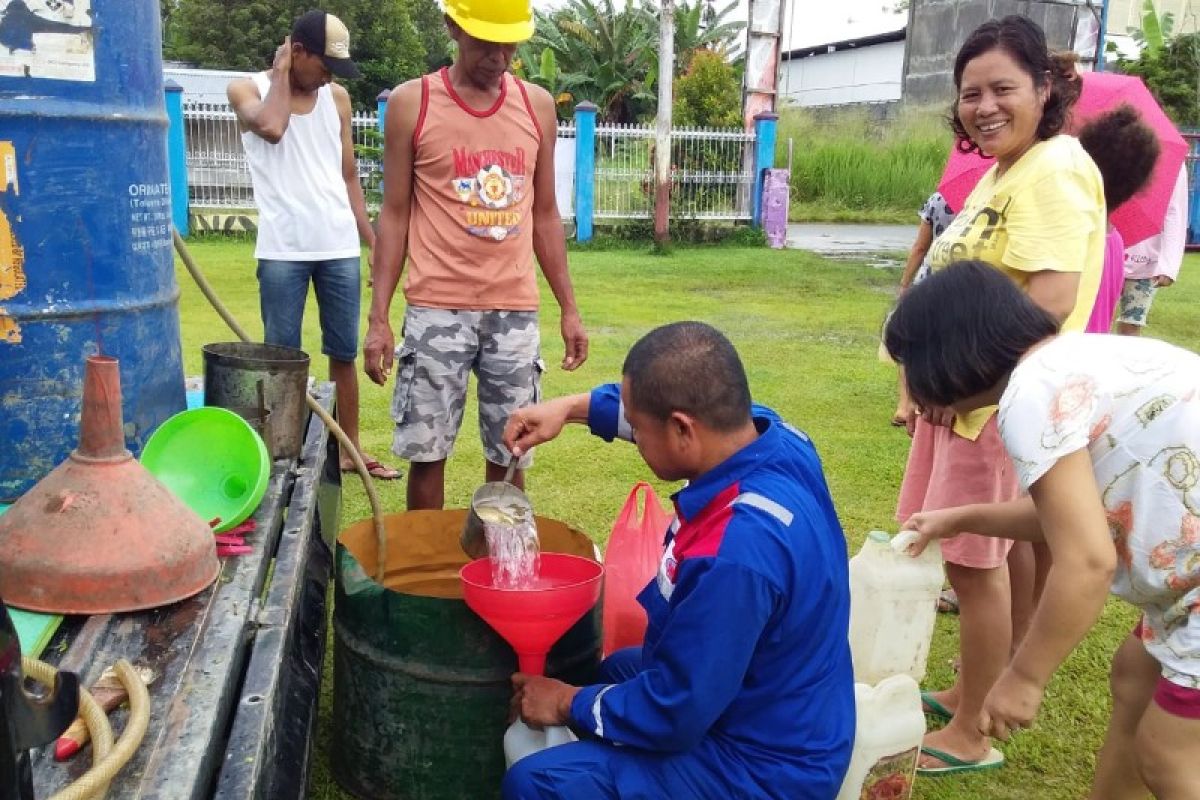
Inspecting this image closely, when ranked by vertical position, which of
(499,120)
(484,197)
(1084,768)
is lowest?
(1084,768)

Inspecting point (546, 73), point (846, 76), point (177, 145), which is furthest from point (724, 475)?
point (846, 76)

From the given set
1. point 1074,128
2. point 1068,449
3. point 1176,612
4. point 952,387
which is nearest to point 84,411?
point 952,387

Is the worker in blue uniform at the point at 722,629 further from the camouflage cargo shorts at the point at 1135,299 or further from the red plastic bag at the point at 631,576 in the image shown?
the camouflage cargo shorts at the point at 1135,299

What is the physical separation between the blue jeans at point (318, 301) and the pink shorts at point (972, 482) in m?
2.67

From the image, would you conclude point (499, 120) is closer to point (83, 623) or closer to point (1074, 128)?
point (1074, 128)

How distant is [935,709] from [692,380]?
65.8 inches

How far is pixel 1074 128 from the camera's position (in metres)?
3.22

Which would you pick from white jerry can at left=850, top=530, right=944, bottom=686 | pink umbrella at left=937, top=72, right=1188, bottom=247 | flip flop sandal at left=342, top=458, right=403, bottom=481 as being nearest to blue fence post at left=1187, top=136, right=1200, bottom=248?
pink umbrella at left=937, top=72, right=1188, bottom=247

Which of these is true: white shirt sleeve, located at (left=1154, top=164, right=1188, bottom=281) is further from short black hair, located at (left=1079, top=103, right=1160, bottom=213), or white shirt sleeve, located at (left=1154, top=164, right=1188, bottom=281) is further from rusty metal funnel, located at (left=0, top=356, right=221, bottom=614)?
rusty metal funnel, located at (left=0, top=356, right=221, bottom=614)

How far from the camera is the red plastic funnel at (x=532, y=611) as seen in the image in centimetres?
211

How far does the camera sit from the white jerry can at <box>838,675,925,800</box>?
7.41ft

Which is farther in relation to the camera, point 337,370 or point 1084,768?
point 337,370

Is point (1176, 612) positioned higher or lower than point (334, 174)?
lower

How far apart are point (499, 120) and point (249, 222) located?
12.2 metres
